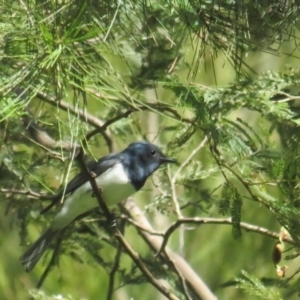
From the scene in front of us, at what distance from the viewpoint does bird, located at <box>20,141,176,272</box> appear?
331 cm

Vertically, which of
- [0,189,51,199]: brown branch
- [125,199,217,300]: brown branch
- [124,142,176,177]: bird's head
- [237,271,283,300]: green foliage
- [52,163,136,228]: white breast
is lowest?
[125,199,217,300]: brown branch

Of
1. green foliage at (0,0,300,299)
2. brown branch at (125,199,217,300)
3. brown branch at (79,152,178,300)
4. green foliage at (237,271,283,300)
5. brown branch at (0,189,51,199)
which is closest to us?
green foliage at (0,0,300,299)

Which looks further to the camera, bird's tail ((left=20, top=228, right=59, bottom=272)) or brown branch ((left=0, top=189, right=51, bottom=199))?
bird's tail ((left=20, top=228, right=59, bottom=272))

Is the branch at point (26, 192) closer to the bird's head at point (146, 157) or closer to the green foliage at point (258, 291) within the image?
the bird's head at point (146, 157)

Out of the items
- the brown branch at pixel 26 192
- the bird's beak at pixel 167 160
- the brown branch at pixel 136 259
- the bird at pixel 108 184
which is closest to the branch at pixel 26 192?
the brown branch at pixel 26 192

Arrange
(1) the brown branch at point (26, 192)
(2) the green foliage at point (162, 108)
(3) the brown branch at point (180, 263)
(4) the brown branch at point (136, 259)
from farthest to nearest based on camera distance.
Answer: (3) the brown branch at point (180, 263) < (1) the brown branch at point (26, 192) < (4) the brown branch at point (136, 259) < (2) the green foliage at point (162, 108)

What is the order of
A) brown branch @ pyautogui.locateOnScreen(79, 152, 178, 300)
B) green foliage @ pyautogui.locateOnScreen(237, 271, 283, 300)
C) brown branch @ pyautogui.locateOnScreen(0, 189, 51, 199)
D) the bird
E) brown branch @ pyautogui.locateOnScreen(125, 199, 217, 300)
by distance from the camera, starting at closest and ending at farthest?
green foliage @ pyautogui.locateOnScreen(237, 271, 283, 300)
brown branch @ pyautogui.locateOnScreen(79, 152, 178, 300)
brown branch @ pyautogui.locateOnScreen(0, 189, 51, 199)
brown branch @ pyautogui.locateOnScreen(125, 199, 217, 300)
the bird

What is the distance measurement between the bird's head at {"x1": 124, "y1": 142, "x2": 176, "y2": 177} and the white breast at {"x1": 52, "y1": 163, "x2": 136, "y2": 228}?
63mm

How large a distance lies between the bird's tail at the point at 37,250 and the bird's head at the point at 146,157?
0.37 meters

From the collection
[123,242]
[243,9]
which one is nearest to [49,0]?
[243,9]

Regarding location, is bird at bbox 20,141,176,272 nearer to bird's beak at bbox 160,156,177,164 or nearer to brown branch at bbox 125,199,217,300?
bird's beak at bbox 160,156,177,164

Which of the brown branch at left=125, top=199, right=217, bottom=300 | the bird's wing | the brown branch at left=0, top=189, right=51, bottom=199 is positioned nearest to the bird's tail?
the bird's wing

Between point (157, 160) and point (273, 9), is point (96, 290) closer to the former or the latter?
point (157, 160)

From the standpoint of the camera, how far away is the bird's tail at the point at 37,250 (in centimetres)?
334
